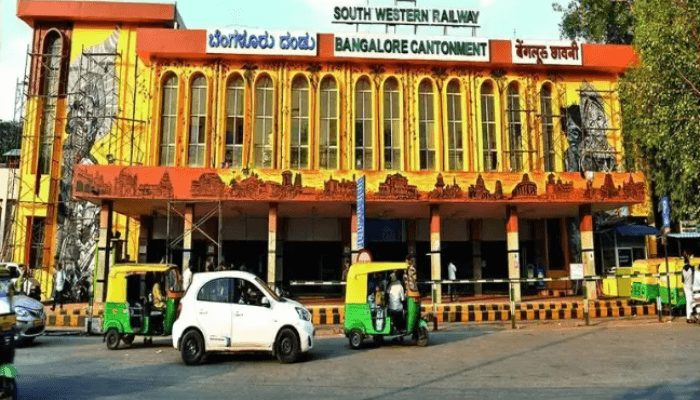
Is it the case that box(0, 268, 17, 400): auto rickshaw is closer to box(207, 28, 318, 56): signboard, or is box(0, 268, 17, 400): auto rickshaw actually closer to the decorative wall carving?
the decorative wall carving

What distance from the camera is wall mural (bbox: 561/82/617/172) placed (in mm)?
27938

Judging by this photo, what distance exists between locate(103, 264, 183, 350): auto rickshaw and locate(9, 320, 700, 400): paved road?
Answer: 48 cm

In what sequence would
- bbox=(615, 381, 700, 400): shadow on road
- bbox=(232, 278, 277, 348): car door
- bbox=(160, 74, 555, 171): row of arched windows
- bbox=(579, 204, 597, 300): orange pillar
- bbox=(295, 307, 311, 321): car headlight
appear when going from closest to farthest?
bbox=(615, 381, 700, 400): shadow on road < bbox=(232, 278, 277, 348): car door < bbox=(295, 307, 311, 321): car headlight < bbox=(579, 204, 597, 300): orange pillar < bbox=(160, 74, 555, 171): row of arched windows

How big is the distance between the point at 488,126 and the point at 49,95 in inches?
912

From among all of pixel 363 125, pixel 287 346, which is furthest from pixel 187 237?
pixel 287 346

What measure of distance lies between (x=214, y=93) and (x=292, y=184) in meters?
8.45

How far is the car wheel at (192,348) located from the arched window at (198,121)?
56.1 ft

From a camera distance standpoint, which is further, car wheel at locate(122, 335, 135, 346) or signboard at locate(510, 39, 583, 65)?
signboard at locate(510, 39, 583, 65)

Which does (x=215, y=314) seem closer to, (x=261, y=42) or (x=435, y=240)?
(x=435, y=240)

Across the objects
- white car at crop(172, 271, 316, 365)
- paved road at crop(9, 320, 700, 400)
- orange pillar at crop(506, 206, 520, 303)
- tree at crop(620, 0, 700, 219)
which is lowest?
paved road at crop(9, 320, 700, 400)

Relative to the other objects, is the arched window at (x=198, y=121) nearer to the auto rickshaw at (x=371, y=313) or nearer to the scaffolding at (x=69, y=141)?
the scaffolding at (x=69, y=141)

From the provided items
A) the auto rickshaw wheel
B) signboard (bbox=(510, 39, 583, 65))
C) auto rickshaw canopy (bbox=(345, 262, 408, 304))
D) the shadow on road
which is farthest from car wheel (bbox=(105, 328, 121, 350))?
signboard (bbox=(510, 39, 583, 65))

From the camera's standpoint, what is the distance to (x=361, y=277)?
12336 millimetres

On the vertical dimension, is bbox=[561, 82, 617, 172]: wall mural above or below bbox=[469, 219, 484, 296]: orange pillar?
above
